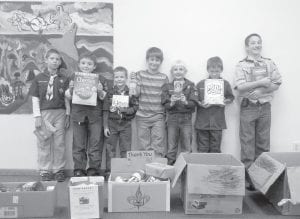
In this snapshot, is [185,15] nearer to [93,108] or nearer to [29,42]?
[93,108]

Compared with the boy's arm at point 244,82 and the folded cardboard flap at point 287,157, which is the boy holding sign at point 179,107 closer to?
the boy's arm at point 244,82

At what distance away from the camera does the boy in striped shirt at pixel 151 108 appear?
12.5 ft

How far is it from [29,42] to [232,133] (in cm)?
239

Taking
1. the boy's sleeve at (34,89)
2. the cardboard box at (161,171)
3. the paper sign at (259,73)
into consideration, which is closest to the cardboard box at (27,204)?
the cardboard box at (161,171)

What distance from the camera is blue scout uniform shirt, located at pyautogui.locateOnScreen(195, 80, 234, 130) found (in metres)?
3.73

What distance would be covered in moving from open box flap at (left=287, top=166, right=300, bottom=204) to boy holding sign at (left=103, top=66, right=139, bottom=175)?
1.62 m

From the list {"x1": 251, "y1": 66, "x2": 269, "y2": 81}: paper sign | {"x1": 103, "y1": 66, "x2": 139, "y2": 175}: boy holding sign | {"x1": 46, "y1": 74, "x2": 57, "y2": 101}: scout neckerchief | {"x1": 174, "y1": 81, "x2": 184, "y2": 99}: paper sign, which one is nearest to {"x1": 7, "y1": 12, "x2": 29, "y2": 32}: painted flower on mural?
{"x1": 46, "y1": 74, "x2": 57, "y2": 101}: scout neckerchief

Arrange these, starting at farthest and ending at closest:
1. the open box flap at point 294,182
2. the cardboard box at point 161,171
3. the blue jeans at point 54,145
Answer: the blue jeans at point 54,145 < the cardboard box at point 161,171 < the open box flap at point 294,182

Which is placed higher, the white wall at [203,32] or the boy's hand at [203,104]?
the white wall at [203,32]

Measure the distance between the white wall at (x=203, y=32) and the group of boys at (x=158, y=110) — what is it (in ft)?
0.43

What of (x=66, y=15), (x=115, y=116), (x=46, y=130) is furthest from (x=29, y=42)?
(x=115, y=116)

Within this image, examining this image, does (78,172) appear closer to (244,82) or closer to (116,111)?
(116,111)

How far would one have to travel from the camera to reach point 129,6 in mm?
3857

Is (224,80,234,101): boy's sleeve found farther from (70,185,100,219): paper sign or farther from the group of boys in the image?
(70,185,100,219): paper sign
